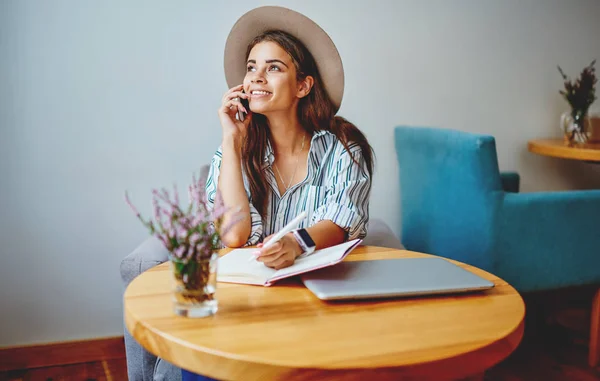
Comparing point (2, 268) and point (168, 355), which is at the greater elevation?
Answer: point (168, 355)

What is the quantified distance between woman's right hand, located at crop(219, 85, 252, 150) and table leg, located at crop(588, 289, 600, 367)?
1547mm

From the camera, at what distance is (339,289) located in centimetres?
101

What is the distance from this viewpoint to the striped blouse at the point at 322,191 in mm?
1548

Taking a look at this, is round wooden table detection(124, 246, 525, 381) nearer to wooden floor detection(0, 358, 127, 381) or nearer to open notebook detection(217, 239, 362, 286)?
open notebook detection(217, 239, 362, 286)

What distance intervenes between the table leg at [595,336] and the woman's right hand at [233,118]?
5.08 ft

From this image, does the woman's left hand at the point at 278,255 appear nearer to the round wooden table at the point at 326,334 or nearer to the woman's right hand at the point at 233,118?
the round wooden table at the point at 326,334

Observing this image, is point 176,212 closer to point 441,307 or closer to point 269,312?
point 269,312

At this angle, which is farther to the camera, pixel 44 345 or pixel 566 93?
pixel 566 93

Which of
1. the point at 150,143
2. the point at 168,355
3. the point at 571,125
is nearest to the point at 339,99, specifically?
the point at 150,143

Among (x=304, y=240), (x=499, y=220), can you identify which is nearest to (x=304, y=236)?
(x=304, y=240)

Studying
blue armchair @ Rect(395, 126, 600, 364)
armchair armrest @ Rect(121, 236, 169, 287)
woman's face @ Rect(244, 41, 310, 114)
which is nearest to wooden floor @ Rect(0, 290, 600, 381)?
blue armchair @ Rect(395, 126, 600, 364)

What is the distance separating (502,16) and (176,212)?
7.23ft

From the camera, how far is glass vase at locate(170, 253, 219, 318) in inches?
35.1

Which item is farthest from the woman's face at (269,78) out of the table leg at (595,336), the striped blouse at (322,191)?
the table leg at (595,336)
